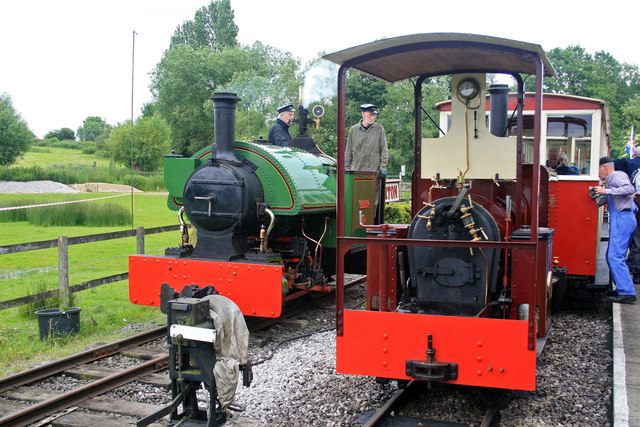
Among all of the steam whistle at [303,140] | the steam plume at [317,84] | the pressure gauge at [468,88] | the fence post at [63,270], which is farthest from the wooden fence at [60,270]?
the pressure gauge at [468,88]

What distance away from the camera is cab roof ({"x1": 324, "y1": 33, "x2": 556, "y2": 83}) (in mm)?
3879

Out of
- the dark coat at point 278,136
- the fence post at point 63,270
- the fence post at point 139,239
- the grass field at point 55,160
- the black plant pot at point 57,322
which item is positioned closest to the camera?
the black plant pot at point 57,322

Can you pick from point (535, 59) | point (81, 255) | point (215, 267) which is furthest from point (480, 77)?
point (81, 255)

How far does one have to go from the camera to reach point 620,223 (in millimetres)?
7035

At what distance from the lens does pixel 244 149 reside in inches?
266

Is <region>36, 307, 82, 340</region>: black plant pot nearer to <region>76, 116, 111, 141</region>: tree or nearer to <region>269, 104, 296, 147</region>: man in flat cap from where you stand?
<region>269, 104, 296, 147</region>: man in flat cap

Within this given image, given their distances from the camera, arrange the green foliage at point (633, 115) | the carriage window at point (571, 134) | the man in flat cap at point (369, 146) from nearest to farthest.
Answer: the carriage window at point (571, 134)
the man in flat cap at point (369, 146)
the green foliage at point (633, 115)

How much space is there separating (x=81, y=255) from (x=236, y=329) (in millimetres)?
9473

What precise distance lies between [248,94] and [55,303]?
472 inches

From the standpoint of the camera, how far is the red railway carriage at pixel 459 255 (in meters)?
3.87

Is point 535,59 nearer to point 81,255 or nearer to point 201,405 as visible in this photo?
point 201,405

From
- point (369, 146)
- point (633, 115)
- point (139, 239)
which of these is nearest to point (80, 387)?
point (139, 239)

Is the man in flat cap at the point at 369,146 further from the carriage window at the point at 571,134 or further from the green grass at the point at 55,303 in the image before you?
the green grass at the point at 55,303

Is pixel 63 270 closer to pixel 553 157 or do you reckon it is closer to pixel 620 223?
pixel 553 157
